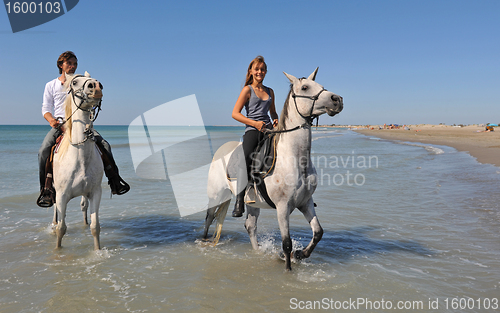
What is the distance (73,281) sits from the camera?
167 inches

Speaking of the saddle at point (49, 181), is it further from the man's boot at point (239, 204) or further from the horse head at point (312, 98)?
the horse head at point (312, 98)

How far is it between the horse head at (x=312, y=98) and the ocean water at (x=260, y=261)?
2.37 metres

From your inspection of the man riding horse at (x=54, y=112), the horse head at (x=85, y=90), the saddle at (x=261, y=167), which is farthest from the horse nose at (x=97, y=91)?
the saddle at (x=261, y=167)

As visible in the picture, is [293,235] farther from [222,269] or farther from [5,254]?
[5,254]

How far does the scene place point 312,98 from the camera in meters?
4.10

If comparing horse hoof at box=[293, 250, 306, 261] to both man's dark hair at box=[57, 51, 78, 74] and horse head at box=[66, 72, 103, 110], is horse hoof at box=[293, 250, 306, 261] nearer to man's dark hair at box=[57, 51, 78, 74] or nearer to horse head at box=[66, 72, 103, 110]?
horse head at box=[66, 72, 103, 110]

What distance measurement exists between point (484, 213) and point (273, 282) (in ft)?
19.8

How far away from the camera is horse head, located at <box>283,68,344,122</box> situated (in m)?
3.89

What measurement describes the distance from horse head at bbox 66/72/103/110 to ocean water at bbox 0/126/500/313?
2551mm

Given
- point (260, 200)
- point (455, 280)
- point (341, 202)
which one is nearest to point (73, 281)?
point (260, 200)

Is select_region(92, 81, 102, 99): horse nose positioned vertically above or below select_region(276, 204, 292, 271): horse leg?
above

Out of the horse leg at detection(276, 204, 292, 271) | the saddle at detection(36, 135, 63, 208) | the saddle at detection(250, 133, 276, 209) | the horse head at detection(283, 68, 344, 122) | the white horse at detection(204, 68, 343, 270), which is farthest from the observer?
the saddle at detection(36, 135, 63, 208)

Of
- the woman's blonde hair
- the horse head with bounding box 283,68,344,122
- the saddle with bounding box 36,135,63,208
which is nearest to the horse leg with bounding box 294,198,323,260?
the horse head with bounding box 283,68,344,122

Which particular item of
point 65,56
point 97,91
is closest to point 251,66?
point 97,91
